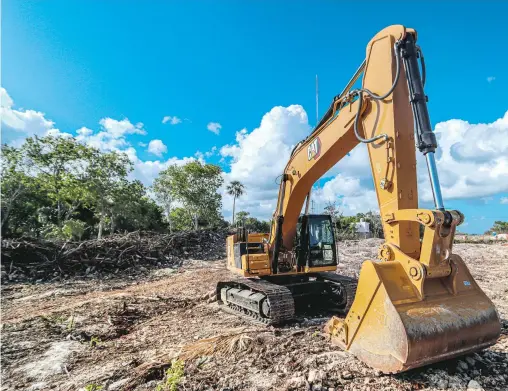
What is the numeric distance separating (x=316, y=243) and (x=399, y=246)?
276 cm

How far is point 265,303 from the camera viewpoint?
227 inches

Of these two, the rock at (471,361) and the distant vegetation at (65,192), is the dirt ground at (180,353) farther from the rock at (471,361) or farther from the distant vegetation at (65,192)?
the distant vegetation at (65,192)

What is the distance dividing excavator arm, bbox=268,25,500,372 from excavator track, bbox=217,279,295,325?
4.68ft

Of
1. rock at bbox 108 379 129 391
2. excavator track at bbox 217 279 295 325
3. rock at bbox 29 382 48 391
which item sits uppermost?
excavator track at bbox 217 279 295 325

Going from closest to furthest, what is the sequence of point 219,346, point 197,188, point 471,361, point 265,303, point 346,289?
1. point 471,361
2. point 219,346
3. point 265,303
4. point 346,289
5. point 197,188

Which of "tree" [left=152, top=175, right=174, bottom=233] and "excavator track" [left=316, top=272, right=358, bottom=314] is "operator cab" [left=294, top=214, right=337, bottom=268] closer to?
"excavator track" [left=316, top=272, right=358, bottom=314]

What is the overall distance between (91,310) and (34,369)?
283cm

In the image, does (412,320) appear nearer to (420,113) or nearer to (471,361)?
(471,361)

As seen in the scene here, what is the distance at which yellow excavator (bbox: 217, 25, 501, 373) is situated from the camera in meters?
3.23

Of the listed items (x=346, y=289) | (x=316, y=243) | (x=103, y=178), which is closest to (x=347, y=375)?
(x=346, y=289)

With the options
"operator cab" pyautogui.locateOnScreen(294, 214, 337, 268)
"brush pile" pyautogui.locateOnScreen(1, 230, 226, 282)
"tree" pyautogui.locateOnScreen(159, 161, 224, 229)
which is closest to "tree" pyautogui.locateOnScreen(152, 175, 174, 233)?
"tree" pyautogui.locateOnScreen(159, 161, 224, 229)

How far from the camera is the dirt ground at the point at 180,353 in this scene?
11.2ft

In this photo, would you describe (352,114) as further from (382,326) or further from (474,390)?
(474,390)

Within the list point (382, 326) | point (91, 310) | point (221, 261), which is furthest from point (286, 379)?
point (221, 261)
